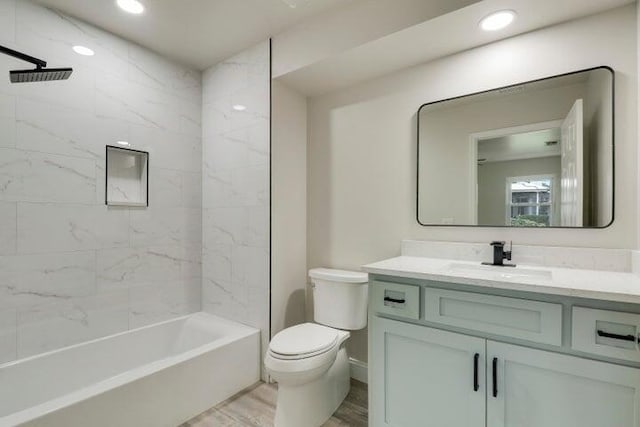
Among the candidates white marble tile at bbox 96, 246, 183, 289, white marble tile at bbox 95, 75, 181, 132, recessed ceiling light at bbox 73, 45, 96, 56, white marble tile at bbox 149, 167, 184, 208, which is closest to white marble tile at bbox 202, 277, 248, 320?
white marble tile at bbox 96, 246, 183, 289

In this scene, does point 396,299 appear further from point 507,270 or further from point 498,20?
point 498,20

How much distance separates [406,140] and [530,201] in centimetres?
81

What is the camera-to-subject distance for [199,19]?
202cm

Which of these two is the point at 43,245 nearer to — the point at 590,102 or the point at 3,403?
the point at 3,403

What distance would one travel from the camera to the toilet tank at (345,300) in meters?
2.03

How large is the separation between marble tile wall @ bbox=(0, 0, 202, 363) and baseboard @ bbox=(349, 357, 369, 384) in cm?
123

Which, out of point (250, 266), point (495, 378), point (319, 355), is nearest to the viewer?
point (495, 378)

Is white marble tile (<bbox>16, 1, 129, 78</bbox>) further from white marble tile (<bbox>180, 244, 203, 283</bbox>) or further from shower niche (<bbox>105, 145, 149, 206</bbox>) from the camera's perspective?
white marble tile (<bbox>180, 244, 203, 283</bbox>)

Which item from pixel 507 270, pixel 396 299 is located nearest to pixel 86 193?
pixel 396 299

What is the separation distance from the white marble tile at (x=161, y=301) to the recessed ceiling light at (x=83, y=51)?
1.62 meters

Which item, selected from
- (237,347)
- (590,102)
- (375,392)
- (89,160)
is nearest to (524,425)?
(375,392)

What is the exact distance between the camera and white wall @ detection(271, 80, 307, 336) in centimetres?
231

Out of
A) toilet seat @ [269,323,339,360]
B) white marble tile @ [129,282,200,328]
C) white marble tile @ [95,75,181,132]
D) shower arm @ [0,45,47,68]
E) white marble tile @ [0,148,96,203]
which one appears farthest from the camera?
white marble tile @ [129,282,200,328]

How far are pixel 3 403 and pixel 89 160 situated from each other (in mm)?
1433
